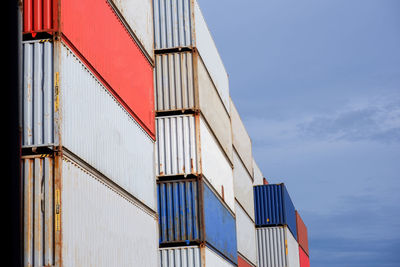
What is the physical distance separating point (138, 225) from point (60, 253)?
5.79m

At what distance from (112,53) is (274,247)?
30194 mm

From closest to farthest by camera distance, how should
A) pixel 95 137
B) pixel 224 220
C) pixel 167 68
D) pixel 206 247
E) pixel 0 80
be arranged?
pixel 0 80, pixel 95 137, pixel 206 247, pixel 167 68, pixel 224 220

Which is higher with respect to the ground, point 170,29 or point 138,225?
point 170,29

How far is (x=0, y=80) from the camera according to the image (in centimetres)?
231

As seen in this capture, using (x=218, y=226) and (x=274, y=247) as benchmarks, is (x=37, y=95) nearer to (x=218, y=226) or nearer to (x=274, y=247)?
(x=218, y=226)

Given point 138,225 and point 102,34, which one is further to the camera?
point 138,225

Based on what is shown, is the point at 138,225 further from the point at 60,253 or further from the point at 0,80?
the point at 0,80

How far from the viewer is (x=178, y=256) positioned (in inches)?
812

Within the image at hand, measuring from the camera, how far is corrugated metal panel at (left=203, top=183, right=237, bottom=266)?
2159 cm

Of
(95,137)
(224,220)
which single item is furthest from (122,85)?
(224,220)

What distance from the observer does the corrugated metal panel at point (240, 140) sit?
35081 millimetres

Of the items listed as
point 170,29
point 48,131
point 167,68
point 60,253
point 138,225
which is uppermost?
point 170,29

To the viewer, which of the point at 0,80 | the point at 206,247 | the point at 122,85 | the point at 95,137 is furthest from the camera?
the point at 206,247

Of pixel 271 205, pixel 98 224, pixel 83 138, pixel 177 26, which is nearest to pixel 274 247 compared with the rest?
pixel 271 205
